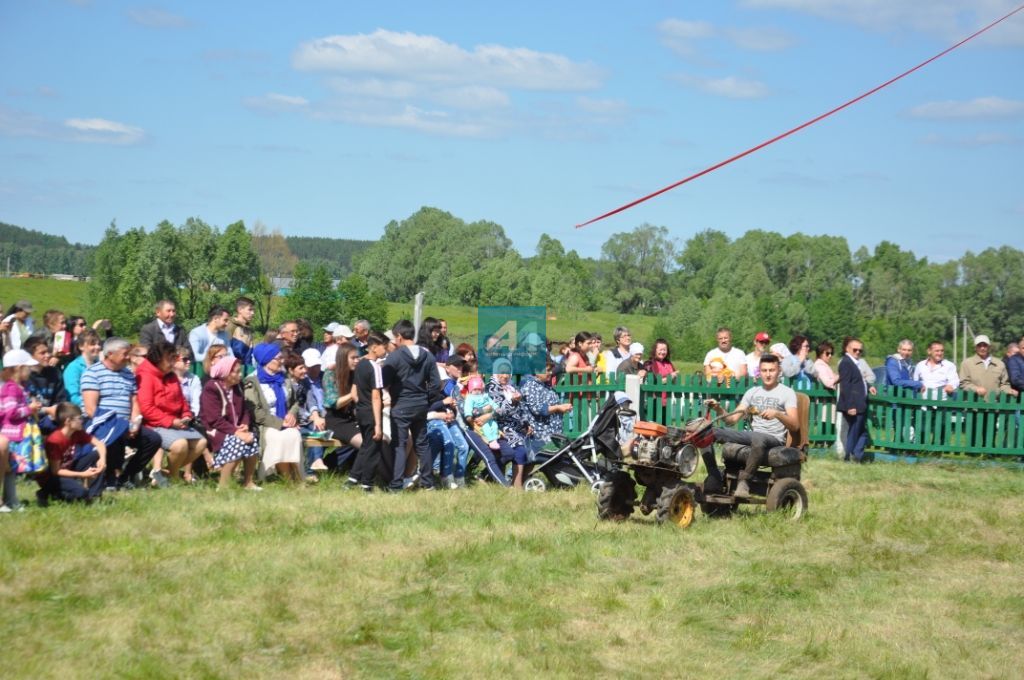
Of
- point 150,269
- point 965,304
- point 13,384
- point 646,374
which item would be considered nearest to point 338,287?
point 150,269

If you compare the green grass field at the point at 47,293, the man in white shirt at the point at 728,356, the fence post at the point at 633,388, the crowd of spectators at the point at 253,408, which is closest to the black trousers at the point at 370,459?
the crowd of spectators at the point at 253,408

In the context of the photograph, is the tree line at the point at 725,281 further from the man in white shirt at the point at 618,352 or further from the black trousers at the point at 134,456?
the black trousers at the point at 134,456

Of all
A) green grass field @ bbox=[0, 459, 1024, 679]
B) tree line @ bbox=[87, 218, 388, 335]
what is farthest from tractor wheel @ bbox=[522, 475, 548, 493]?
tree line @ bbox=[87, 218, 388, 335]

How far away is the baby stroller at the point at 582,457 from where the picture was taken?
12.5 metres

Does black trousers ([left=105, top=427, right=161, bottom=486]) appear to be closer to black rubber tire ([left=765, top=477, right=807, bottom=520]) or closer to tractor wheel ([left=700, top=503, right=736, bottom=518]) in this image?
tractor wheel ([left=700, top=503, right=736, bottom=518])

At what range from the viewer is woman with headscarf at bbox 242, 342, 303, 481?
41.9 feet

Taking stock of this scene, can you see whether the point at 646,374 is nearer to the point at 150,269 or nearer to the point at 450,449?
the point at 450,449

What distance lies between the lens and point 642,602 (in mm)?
8250

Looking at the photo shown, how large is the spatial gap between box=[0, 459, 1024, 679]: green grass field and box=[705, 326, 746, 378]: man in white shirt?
5.56 metres

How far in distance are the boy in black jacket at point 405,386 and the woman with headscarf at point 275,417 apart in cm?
103

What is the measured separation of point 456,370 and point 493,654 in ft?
23.9

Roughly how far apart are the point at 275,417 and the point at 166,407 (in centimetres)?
123

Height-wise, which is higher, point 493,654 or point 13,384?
point 13,384

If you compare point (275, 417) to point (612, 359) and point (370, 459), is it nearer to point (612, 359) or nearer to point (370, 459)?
point (370, 459)
